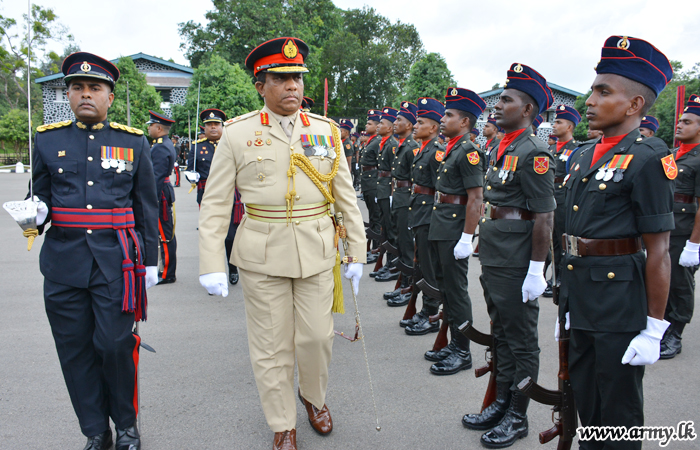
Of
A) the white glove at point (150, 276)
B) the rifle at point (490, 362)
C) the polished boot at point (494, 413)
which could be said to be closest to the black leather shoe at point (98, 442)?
the white glove at point (150, 276)

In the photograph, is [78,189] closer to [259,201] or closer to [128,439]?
[259,201]

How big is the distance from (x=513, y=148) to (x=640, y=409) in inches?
65.0

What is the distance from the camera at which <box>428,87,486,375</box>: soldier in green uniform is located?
3.95m

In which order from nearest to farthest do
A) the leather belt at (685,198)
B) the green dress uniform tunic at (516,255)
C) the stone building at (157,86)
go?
the green dress uniform tunic at (516,255) → the leather belt at (685,198) → the stone building at (157,86)

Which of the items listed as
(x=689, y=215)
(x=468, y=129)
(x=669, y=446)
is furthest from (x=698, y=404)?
(x=468, y=129)

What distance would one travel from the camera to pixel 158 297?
604cm

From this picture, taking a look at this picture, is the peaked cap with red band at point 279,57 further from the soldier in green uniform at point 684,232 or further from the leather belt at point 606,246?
the soldier in green uniform at point 684,232

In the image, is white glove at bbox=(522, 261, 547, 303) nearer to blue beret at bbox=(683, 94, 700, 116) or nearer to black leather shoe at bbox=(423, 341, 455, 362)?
black leather shoe at bbox=(423, 341, 455, 362)

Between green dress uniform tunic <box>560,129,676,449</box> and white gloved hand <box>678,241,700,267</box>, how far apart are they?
2.45 m

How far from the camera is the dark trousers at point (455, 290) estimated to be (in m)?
4.07

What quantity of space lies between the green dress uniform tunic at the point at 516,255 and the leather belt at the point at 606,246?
0.68 metres

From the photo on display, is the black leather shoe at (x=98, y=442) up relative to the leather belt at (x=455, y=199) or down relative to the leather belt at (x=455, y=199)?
down

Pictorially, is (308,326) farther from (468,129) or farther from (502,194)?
(468,129)

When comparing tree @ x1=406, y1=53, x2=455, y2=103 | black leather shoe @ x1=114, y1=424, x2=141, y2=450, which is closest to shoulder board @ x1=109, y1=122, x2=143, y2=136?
black leather shoe @ x1=114, y1=424, x2=141, y2=450
